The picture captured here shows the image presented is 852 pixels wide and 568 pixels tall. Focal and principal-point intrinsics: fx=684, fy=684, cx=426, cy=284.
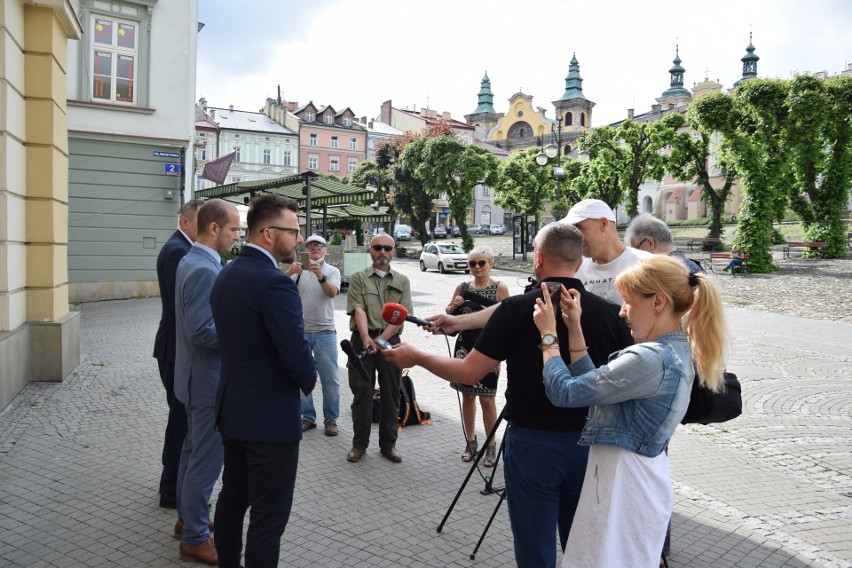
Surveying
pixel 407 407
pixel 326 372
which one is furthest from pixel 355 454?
pixel 407 407

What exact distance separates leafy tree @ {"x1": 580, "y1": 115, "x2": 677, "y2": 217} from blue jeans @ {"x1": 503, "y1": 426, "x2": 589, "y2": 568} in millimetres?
36451

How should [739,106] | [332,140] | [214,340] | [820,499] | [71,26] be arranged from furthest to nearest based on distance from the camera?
[332,140] < [739,106] < [71,26] < [820,499] < [214,340]

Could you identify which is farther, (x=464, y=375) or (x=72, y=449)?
(x=72, y=449)

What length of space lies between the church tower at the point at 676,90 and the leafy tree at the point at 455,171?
231 feet

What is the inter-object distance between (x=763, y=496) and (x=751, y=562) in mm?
1338

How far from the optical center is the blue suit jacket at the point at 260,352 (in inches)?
124

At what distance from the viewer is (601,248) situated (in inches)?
165

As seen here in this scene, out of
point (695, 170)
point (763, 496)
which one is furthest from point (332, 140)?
point (763, 496)

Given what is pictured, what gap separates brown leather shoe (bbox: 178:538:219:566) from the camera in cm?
400

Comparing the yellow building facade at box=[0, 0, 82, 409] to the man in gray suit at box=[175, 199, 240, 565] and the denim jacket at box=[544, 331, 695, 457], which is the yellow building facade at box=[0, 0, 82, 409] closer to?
the man in gray suit at box=[175, 199, 240, 565]

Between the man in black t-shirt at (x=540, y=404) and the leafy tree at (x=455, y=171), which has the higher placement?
the leafy tree at (x=455, y=171)

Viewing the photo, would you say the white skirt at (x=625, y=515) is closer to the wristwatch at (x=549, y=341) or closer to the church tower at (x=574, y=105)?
the wristwatch at (x=549, y=341)

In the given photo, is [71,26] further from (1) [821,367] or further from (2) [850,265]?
(2) [850,265]

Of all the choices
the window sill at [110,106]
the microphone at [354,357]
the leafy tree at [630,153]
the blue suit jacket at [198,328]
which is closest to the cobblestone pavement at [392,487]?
the blue suit jacket at [198,328]
